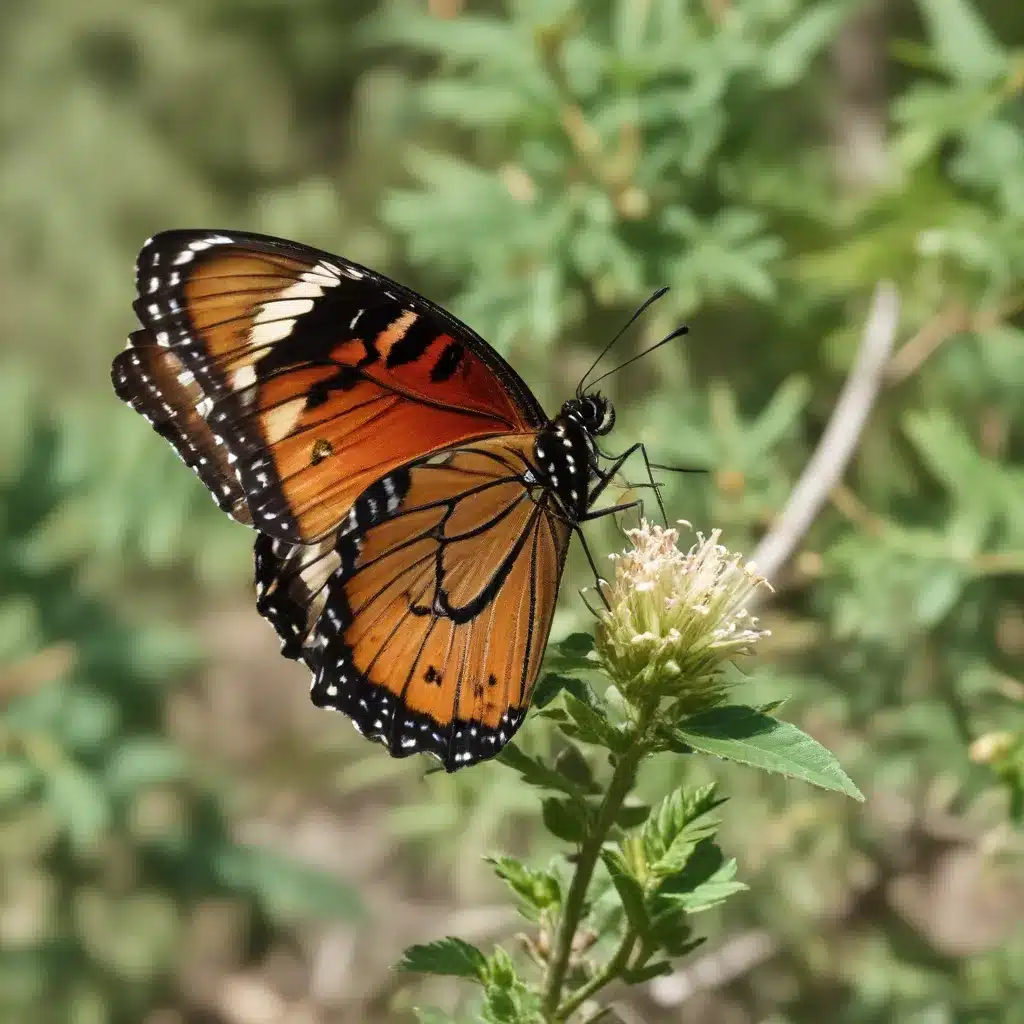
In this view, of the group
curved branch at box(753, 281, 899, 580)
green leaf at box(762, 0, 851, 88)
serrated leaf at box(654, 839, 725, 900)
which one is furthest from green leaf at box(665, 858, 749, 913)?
green leaf at box(762, 0, 851, 88)

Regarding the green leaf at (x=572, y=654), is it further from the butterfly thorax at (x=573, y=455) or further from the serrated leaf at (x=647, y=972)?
the butterfly thorax at (x=573, y=455)

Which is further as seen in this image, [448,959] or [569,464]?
[569,464]

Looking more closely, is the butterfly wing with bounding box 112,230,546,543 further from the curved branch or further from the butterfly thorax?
the curved branch

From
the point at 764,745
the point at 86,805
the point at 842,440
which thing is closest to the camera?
the point at 764,745

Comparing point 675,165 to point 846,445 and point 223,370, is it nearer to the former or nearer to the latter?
point 846,445

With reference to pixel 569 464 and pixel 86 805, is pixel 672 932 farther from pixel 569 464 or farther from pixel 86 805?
pixel 86 805

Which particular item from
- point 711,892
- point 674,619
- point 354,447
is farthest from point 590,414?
point 711,892

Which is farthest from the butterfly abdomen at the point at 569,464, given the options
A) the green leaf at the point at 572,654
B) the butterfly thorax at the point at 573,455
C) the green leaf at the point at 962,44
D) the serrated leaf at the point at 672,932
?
the green leaf at the point at 962,44

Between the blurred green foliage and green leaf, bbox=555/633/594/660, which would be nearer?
green leaf, bbox=555/633/594/660
